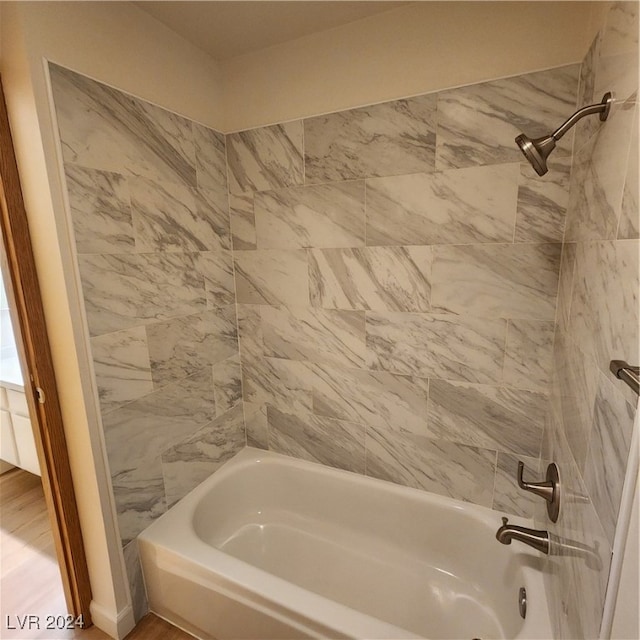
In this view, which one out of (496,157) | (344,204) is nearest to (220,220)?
(344,204)

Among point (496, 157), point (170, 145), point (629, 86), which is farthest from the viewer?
point (170, 145)

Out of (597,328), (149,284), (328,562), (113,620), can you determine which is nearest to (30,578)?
(113,620)

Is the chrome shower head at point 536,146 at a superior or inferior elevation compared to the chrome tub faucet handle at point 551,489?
superior

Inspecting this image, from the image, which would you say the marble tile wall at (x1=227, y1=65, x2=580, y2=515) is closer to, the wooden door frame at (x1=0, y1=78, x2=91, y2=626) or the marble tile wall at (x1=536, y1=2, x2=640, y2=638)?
the marble tile wall at (x1=536, y1=2, x2=640, y2=638)

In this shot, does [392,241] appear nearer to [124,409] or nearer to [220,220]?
[220,220]

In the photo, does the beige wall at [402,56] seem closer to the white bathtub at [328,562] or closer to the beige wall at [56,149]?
the beige wall at [56,149]

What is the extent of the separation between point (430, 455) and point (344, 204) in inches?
47.5

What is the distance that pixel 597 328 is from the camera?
0.84 metres

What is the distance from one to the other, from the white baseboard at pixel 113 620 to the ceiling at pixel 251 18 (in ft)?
7.62

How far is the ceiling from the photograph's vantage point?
1325 millimetres

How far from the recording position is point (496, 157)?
1.31 meters

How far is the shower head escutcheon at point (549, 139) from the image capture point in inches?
34.4

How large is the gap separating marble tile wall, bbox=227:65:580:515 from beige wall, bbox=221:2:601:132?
62mm

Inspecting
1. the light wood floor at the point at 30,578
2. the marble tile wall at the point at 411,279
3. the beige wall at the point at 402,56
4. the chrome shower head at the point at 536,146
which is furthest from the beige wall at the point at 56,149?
the chrome shower head at the point at 536,146
